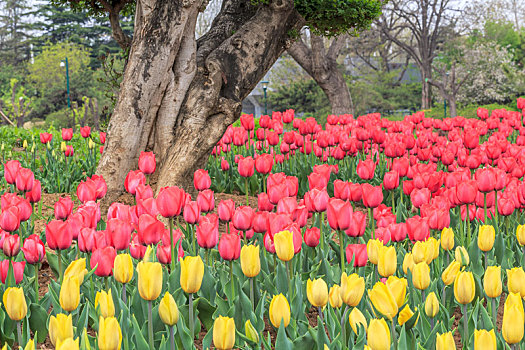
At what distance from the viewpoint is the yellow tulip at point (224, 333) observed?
6.13 feet

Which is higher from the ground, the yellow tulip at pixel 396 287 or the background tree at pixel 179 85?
the background tree at pixel 179 85

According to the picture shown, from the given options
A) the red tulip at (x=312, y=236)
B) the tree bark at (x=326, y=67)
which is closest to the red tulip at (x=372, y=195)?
the red tulip at (x=312, y=236)

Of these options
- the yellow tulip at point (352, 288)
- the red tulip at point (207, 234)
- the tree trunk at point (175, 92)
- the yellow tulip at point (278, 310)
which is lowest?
the yellow tulip at point (278, 310)

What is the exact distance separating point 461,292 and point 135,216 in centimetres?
176

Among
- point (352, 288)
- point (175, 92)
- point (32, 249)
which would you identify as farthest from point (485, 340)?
point (175, 92)

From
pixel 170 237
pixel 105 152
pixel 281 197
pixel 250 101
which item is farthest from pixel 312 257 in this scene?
pixel 250 101

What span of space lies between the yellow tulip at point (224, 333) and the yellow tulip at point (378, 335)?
17.4 inches

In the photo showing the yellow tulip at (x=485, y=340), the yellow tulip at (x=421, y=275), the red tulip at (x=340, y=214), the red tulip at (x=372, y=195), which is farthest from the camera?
the red tulip at (x=372, y=195)

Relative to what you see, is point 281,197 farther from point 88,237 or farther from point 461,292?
point 461,292

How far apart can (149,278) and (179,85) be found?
3758 mm

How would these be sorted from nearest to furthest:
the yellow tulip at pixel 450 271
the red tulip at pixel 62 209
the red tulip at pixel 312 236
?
the yellow tulip at pixel 450 271, the red tulip at pixel 312 236, the red tulip at pixel 62 209

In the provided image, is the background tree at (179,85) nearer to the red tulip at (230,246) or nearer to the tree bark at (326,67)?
the red tulip at (230,246)

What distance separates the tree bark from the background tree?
33.0 feet

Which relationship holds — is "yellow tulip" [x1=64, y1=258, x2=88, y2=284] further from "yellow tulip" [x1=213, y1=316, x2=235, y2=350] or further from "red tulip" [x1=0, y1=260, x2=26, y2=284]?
"yellow tulip" [x1=213, y1=316, x2=235, y2=350]
